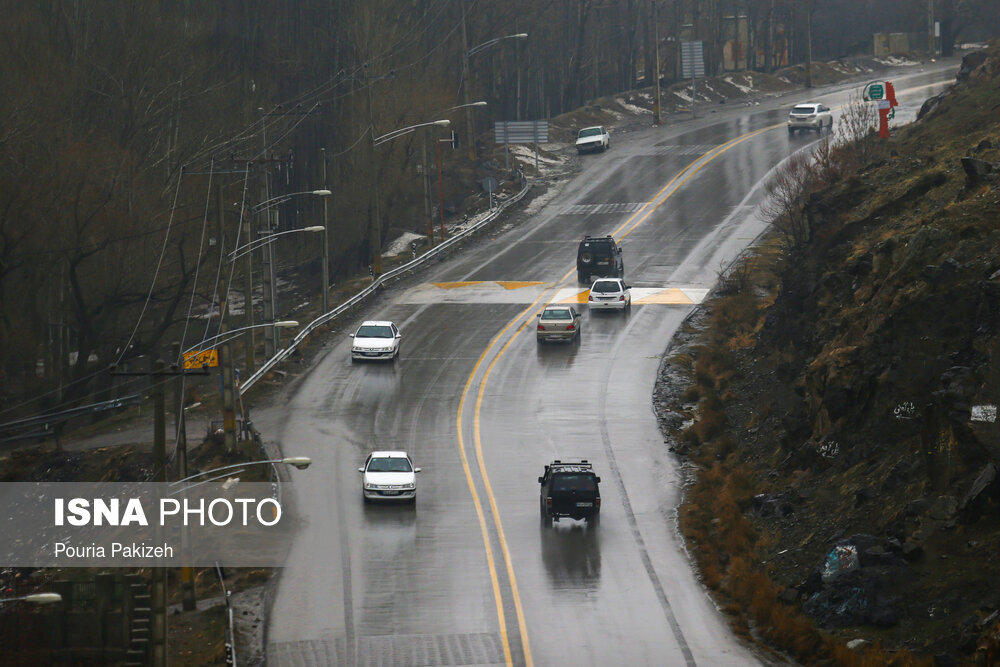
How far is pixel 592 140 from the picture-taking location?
309ft

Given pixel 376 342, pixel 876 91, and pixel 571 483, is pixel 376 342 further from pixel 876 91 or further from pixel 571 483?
pixel 876 91

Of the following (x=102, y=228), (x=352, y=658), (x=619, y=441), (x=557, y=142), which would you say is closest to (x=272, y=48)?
(x=557, y=142)

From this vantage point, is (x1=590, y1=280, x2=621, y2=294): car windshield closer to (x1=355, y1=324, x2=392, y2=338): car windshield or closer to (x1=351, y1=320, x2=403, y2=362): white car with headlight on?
(x1=351, y1=320, x2=403, y2=362): white car with headlight on

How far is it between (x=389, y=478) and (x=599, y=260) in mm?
27921

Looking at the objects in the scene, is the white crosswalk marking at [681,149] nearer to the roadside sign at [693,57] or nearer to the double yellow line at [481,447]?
the double yellow line at [481,447]

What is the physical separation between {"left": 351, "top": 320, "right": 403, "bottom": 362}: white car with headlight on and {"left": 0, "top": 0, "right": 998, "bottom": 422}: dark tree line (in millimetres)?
6161

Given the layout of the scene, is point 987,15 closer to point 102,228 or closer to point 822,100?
point 822,100

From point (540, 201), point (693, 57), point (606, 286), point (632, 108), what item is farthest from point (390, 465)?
point (693, 57)

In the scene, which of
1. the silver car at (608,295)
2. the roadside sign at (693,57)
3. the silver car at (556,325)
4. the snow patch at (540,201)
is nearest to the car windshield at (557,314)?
the silver car at (556,325)

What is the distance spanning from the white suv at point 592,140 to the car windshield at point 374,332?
43374 mm

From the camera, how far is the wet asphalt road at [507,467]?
2928cm

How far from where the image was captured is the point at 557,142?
321 feet

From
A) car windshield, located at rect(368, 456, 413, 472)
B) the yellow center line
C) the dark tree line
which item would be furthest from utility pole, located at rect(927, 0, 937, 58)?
car windshield, located at rect(368, 456, 413, 472)

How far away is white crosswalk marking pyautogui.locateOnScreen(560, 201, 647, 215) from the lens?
78.8 meters
